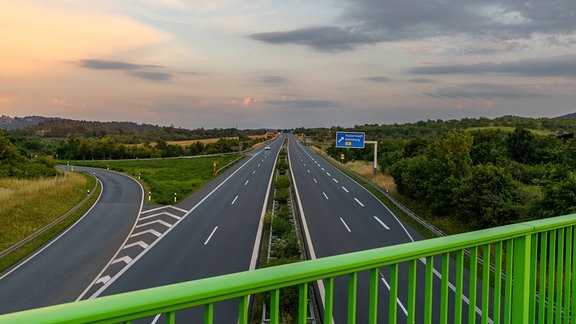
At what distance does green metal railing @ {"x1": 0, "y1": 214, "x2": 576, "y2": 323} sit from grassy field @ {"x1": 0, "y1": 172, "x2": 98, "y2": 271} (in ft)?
62.8

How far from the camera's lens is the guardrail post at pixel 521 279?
2857 mm

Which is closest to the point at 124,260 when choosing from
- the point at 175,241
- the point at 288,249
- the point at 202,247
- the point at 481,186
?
the point at 175,241

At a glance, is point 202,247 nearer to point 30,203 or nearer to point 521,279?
point 30,203

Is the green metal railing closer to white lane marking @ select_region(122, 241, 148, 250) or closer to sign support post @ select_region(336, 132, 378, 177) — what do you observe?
white lane marking @ select_region(122, 241, 148, 250)

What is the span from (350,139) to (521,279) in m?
36.4

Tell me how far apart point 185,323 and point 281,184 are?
24.3 meters

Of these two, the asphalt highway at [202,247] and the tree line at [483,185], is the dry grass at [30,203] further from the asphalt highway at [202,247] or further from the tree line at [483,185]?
the tree line at [483,185]

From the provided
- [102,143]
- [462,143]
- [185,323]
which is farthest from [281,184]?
[102,143]

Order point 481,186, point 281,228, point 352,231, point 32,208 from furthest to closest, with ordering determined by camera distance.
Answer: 1. point 32,208
2. point 352,231
3. point 281,228
4. point 481,186

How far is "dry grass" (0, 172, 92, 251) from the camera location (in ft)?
69.1

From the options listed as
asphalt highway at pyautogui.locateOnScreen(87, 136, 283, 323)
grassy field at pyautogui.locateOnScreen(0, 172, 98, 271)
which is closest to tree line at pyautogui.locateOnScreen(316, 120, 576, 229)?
asphalt highway at pyautogui.locateOnScreen(87, 136, 283, 323)

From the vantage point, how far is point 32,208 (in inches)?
973

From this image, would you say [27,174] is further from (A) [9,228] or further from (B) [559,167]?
(B) [559,167]

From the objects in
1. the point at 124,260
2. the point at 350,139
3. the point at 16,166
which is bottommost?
the point at 124,260
